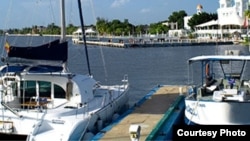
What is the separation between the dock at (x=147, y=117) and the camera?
49.0ft

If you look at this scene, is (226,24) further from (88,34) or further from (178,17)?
(88,34)

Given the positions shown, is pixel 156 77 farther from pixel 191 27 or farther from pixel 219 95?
pixel 191 27

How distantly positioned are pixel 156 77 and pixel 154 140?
2982 centimetres

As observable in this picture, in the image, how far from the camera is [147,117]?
17.7 m

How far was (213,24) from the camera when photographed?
142 metres

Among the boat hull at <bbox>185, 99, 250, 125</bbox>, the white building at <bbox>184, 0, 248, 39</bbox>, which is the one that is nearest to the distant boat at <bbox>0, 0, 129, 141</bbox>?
the boat hull at <bbox>185, 99, 250, 125</bbox>

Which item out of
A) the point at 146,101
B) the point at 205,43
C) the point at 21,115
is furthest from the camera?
the point at 205,43

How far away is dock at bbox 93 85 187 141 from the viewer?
1494 cm

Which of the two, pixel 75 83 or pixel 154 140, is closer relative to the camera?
pixel 154 140

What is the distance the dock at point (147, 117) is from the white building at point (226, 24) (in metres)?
105

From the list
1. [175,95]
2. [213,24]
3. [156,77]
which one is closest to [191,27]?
[213,24]

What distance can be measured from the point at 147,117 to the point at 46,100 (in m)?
3.98

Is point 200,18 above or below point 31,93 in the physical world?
above

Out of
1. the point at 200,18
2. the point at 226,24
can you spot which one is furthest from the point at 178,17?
the point at 226,24
